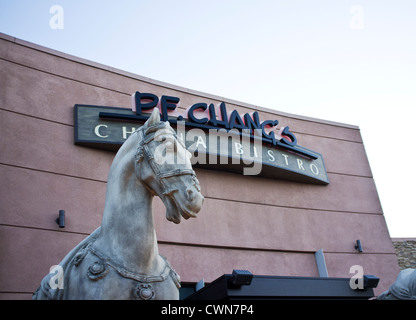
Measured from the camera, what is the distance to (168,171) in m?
3.22

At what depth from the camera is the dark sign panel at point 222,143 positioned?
371 inches

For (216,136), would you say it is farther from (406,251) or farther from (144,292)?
(406,251)

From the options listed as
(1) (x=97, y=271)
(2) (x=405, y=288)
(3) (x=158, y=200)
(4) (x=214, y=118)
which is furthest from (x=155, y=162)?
(4) (x=214, y=118)

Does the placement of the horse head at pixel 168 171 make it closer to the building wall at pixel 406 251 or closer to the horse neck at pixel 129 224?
the horse neck at pixel 129 224

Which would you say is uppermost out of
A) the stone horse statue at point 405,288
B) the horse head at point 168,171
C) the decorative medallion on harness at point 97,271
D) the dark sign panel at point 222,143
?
the dark sign panel at point 222,143

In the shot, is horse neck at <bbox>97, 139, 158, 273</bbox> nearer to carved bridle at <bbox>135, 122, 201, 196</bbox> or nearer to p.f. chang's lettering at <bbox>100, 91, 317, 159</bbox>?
carved bridle at <bbox>135, 122, 201, 196</bbox>

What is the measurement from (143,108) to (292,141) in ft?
14.7

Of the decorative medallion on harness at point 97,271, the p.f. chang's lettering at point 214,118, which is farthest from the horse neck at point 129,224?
the p.f. chang's lettering at point 214,118

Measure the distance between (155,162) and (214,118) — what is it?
A: 7.74 m

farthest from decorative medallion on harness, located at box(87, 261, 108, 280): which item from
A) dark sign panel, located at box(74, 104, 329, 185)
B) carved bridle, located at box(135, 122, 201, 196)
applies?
dark sign panel, located at box(74, 104, 329, 185)

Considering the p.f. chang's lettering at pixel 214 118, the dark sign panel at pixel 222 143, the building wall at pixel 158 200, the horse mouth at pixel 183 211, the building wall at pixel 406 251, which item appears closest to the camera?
the horse mouth at pixel 183 211

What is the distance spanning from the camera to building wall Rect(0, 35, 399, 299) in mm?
8047

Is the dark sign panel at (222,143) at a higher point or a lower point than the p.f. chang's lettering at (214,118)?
lower
